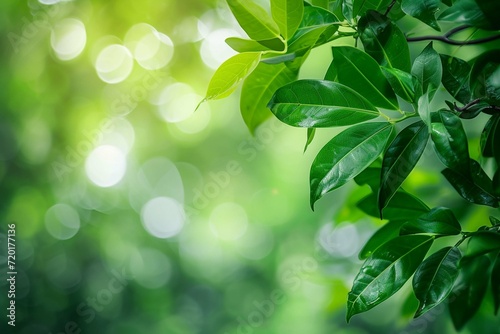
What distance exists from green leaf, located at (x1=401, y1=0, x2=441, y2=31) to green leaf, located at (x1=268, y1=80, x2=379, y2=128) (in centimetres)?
6

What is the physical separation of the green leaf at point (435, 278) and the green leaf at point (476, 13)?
6.2 inches

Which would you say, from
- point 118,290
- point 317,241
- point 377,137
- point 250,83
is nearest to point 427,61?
point 377,137

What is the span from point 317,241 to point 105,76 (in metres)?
1.00

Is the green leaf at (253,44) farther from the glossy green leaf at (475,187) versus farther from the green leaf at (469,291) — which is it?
the green leaf at (469,291)

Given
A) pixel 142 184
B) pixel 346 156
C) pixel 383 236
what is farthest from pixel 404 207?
pixel 142 184

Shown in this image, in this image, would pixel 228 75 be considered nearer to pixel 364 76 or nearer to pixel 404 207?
pixel 364 76

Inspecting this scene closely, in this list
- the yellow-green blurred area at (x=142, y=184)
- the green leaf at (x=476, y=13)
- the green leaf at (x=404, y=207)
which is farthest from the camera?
the yellow-green blurred area at (x=142, y=184)

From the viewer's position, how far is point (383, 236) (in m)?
0.47

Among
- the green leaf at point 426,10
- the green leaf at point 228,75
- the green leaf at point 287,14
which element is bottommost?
the green leaf at point 426,10

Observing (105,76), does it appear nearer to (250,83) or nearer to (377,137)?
(250,83)

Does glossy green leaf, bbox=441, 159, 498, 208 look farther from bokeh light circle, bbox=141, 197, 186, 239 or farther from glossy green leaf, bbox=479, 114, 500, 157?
bokeh light circle, bbox=141, 197, 186, 239

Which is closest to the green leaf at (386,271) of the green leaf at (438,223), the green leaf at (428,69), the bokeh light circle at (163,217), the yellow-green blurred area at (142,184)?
the green leaf at (438,223)

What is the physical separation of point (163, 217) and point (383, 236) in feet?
5.33

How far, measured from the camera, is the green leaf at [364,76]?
38 centimetres
